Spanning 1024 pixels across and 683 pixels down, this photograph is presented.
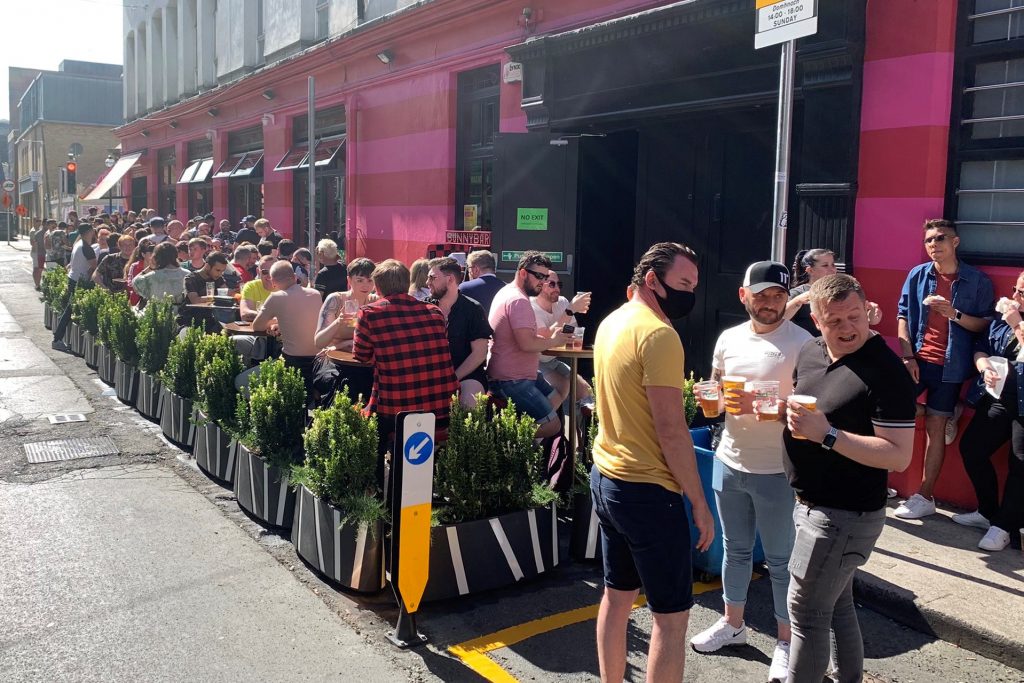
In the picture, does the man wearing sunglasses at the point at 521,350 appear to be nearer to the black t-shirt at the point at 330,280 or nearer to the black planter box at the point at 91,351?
the black t-shirt at the point at 330,280

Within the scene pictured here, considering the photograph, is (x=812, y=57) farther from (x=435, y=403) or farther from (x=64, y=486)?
(x=64, y=486)

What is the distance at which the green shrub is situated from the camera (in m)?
5.17

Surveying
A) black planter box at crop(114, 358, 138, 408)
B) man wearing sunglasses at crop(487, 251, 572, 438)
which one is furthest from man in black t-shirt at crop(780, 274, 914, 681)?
black planter box at crop(114, 358, 138, 408)

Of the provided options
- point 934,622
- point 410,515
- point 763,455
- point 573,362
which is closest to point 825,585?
point 763,455

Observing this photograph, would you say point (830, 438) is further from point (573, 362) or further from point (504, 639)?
point (573, 362)

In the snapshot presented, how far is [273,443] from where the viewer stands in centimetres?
631

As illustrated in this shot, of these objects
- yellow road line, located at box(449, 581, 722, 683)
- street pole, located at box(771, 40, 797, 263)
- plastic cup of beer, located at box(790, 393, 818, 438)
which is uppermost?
street pole, located at box(771, 40, 797, 263)

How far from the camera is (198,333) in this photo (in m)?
8.20

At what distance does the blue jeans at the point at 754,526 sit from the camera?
4250mm

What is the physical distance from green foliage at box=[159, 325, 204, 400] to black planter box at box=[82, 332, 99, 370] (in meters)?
4.61

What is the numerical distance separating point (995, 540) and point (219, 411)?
18.3 ft

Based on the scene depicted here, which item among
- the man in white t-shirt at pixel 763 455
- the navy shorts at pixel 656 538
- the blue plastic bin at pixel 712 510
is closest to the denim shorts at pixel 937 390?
the blue plastic bin at pixel 712 510

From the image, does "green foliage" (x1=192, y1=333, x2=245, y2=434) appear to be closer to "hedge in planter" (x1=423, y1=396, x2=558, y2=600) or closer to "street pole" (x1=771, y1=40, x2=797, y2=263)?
"hedge in planter" (x1=423, y1=396, x2=558, y2=600)

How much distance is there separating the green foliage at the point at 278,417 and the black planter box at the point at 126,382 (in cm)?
424
